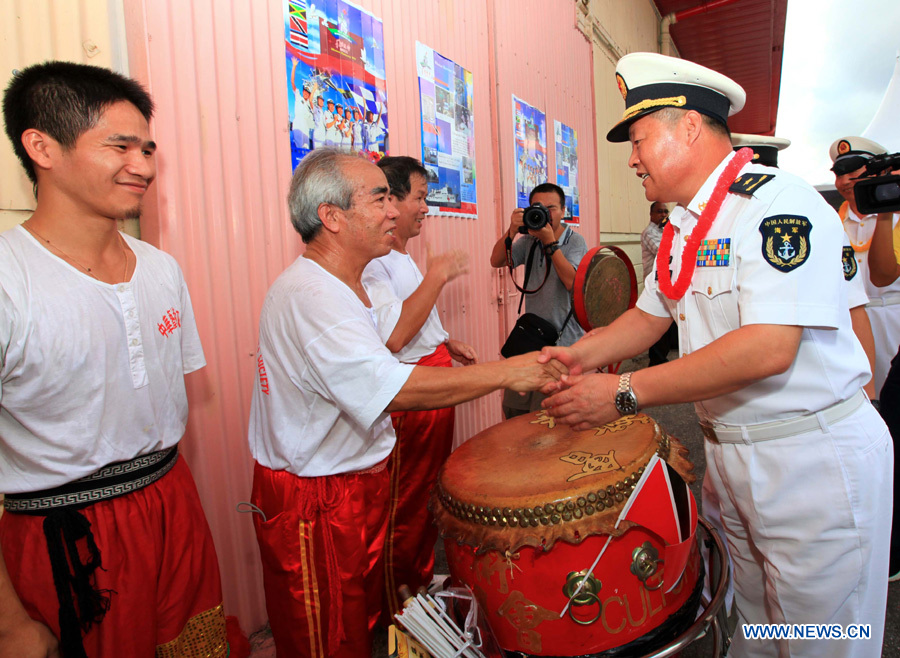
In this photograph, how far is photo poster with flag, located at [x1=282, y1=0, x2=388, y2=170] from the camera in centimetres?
223

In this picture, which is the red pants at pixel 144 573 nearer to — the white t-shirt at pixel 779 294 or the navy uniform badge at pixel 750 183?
the white t-shirt at pixel 779 294

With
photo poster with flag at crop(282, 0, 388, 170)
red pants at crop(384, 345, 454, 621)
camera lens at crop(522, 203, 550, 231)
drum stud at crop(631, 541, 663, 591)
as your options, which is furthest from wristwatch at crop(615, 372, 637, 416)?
camera lens at crop(522, 203, 550, 231)

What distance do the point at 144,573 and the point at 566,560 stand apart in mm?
982

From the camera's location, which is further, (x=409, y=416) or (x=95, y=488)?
(x=409, y=416)

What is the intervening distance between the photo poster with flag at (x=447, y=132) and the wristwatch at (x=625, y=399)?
71.9 inches

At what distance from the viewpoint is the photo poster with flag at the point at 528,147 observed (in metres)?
4.27

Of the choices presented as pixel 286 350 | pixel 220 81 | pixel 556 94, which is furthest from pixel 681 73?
pixel 556 94

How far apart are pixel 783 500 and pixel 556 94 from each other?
4585 mm

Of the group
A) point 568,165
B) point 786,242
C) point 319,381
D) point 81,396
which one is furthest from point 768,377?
point 568,165

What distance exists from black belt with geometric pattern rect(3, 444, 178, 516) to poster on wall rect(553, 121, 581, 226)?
4.35 meters

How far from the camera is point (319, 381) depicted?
1.43m

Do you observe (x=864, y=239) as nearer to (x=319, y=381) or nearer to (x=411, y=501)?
(x=411, y=501)

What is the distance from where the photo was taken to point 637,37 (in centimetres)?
830

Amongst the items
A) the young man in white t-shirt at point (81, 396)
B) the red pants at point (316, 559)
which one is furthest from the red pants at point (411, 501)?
the young man in white t-shirt at point (81, 396)
